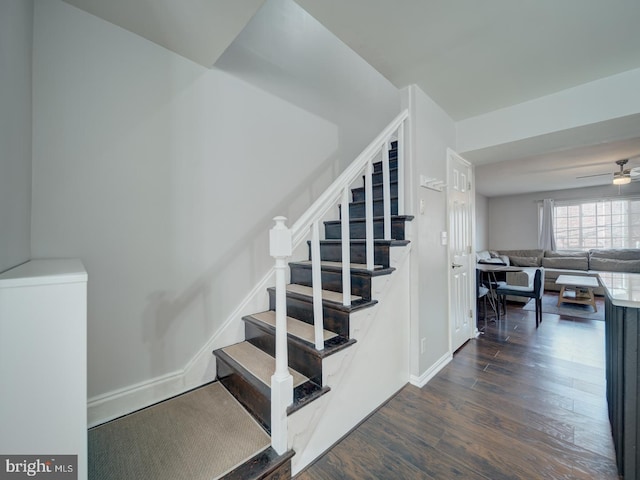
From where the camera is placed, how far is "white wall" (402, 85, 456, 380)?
2.06 metres

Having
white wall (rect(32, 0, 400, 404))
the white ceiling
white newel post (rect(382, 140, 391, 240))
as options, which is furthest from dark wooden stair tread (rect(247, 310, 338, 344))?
the white ceiling

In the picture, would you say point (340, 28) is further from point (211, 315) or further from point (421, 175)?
point (211, 315)

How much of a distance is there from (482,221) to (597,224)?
244cm

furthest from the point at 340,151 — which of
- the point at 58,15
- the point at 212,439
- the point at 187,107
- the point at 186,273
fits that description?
the point at 212,439

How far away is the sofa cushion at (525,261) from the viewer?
6679mm

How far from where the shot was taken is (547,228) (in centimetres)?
704

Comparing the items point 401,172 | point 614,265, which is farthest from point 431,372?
point 614,265

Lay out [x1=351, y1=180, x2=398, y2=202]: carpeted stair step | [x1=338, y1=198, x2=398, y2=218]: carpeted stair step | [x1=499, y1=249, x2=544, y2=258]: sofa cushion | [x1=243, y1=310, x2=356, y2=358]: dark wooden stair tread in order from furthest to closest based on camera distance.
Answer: [x1=499, y1=249, x2=544, y2=258]: sofa cushion
[x1=351, y1=180, x2=398, y2=202]: carpeted stair step
[x1=338, y1=198, x2=398, y2=218]: carpeted stair step
[x1=243, y1=310, x2=356, y2=358]: dark wooden stair tread

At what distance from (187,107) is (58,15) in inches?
26.7

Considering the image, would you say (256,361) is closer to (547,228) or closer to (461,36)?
(461,36)

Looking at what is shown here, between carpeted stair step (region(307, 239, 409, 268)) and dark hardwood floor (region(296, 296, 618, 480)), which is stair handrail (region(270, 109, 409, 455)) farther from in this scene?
dark hardwood floor (region(296, 296, 618, 480))

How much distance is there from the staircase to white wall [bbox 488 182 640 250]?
23.7ft

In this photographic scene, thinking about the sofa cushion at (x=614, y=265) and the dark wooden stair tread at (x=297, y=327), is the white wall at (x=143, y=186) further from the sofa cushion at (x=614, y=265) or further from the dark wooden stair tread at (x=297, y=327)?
the sofa cushion at (x=614, y=265)

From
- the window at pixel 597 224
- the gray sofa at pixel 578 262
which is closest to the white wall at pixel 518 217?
the window at pixel 597 224
